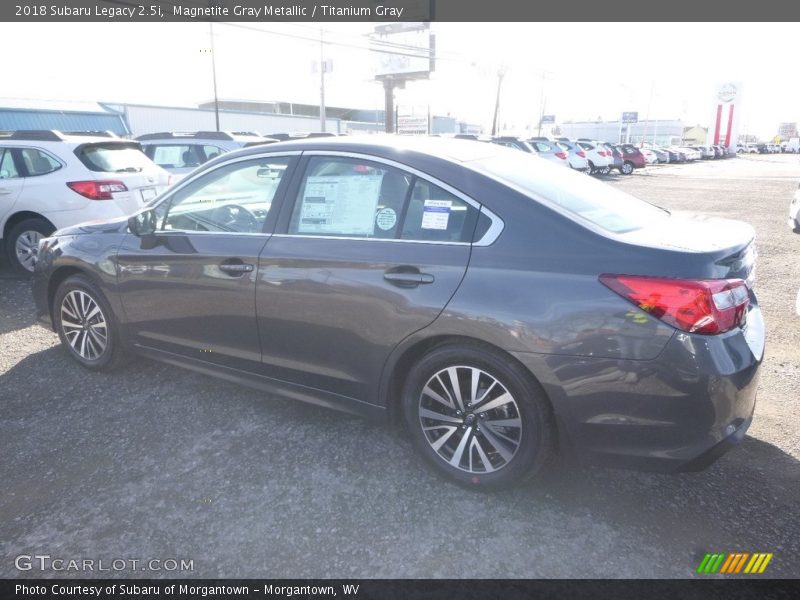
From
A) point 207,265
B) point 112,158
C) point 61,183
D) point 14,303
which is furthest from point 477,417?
point 112,158

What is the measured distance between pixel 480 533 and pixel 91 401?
2.82 m

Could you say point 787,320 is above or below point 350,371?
below

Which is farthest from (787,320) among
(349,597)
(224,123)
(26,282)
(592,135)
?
(592,135)

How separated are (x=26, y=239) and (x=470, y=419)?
6.57 m

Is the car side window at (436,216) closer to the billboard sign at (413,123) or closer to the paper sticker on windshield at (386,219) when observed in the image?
the paper sticker on windshield at (386,219)

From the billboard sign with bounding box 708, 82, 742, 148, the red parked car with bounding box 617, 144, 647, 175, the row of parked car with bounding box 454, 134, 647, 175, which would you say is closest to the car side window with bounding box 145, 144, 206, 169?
the row of parked car with bounding box 454, 134, 647, 175

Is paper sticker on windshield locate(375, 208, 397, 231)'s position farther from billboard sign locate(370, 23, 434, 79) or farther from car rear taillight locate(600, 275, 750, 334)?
billboard sign locate(370, 23, 434, 79)

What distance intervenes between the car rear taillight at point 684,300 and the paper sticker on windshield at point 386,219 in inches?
45.1

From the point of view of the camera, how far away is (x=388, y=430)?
3.57 metres

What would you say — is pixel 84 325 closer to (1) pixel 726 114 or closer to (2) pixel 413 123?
(2) pixel 413 123

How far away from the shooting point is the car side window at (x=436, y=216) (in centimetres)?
280

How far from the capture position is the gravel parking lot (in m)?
2.49

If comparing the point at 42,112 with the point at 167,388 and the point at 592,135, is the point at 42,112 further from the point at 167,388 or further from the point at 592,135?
the point at 592,135

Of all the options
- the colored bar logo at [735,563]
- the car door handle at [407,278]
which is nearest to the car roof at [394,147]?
the car door handle at [407,278]
